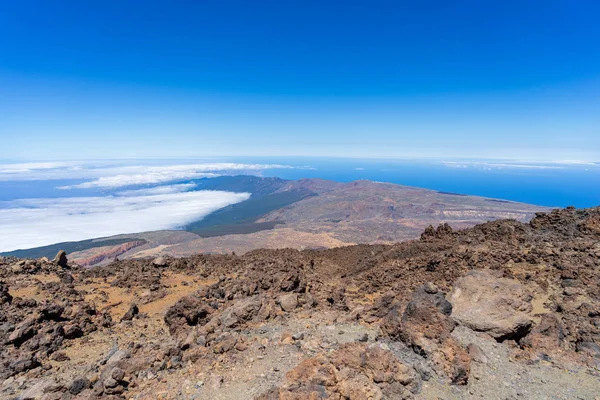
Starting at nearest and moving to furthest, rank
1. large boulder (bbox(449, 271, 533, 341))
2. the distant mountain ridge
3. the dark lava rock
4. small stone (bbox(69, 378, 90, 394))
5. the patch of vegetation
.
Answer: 1. small stone (bbox(69, 378, 90, 394))
2. large boulder (bbox(449, 271, 533, 341))
3. the dark lava rock
4. the distant mountain ridge
5. the patch of vegetation

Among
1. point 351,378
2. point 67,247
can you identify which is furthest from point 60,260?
point 67,247

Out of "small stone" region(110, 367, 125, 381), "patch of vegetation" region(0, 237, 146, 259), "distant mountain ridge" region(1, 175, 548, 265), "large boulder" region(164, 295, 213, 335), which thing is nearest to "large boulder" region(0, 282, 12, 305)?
"large boulder" region(164, 295, 213, 335)

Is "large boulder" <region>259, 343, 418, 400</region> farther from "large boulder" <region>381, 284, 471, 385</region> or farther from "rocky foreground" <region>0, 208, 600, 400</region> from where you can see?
"large boulder" <region>381, 284, 471, 385</region>

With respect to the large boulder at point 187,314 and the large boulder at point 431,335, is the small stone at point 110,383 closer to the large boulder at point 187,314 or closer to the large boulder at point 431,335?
the large boulder at point 187,314

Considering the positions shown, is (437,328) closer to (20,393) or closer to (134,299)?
(20,393)

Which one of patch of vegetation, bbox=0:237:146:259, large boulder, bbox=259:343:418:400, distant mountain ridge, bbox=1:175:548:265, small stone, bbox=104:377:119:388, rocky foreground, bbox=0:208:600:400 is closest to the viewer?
large boulder, bbox=259:343:418:400
